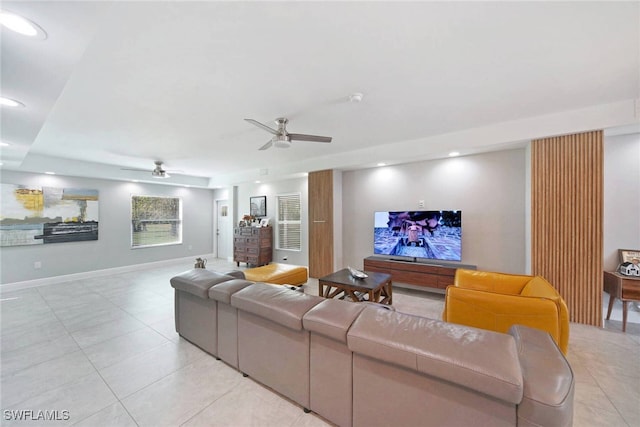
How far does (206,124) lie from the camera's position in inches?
127

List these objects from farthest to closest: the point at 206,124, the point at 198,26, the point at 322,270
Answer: the point at 322,270, the point at 206,124, the point at 198,26

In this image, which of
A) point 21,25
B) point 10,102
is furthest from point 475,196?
point 10,102

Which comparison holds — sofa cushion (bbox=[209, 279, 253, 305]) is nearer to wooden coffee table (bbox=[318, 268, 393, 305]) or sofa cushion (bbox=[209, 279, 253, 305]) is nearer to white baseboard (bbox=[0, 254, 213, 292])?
wooden coffee table (bbox=[318, 268, 393, 305])

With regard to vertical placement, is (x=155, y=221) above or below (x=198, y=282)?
above

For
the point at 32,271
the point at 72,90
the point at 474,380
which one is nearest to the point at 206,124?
the point at 72,90

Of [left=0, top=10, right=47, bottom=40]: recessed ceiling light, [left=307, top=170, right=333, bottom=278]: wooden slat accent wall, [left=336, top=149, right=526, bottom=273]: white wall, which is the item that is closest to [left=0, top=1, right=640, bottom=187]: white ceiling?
[left=0, top=10, right=47, bottom=40]: recessed ceiling light

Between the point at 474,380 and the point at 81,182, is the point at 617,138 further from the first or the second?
the point at 81,182

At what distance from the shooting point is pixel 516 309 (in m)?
2.04

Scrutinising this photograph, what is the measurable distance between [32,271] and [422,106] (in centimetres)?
769

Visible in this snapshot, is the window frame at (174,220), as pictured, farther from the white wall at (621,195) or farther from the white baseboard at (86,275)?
the white wall at (621,195)

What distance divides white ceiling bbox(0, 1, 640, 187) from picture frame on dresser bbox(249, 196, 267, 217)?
3245 mm

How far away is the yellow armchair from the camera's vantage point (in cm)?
193

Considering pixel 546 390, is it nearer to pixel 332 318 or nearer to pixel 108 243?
pixel 332 318
